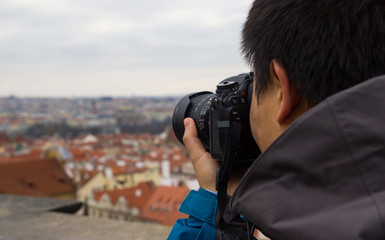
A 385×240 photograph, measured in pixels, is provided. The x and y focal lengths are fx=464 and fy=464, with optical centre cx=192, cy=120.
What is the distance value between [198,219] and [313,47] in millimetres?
357

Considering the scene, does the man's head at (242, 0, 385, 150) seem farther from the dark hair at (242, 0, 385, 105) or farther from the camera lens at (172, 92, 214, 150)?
the camera lens at (172, 92, 214, 150)

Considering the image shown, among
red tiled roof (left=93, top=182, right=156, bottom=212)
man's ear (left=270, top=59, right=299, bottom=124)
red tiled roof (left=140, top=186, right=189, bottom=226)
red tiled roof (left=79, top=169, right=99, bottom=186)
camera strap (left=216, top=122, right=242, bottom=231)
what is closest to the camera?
man's ear (left=270, top=59, right=299, bottom=124)

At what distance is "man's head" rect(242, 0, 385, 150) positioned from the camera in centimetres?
48

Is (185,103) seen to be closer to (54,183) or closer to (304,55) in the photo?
(304,55)

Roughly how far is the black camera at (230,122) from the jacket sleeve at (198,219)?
0.07m

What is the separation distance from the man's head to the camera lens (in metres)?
0.30

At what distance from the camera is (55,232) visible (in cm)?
225

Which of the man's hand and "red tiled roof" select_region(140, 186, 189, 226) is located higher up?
the man's hand

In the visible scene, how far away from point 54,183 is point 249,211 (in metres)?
22.1

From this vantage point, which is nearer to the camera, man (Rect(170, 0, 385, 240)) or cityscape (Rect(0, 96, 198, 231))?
man (Rect(170, 0, 385, 240))

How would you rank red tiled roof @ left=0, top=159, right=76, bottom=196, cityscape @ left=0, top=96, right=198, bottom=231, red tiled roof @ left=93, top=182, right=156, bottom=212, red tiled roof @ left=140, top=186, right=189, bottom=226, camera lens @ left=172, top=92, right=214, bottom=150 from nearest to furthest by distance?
camera lens @ left=172, top=92, right=214, bottom=150 → red tiled roof @ left=140, top=186, right=189, bottom=226 → cityscape @ left=0, top=96, right=198, bottom=231 → red tiled roof @ left=93, top=182, right=156, bottom=212 → red tiled roof @ left=0, top=159, right=76, bottom=196

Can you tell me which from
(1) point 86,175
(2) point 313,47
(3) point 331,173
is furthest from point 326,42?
(1) point 86,175

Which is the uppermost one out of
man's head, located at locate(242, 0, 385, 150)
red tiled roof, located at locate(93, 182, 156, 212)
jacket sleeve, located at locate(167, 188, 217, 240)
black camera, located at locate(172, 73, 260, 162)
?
man's head, located at locate(242, 0, 385, 150)

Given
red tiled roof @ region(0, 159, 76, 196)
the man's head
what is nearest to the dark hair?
the man's head
